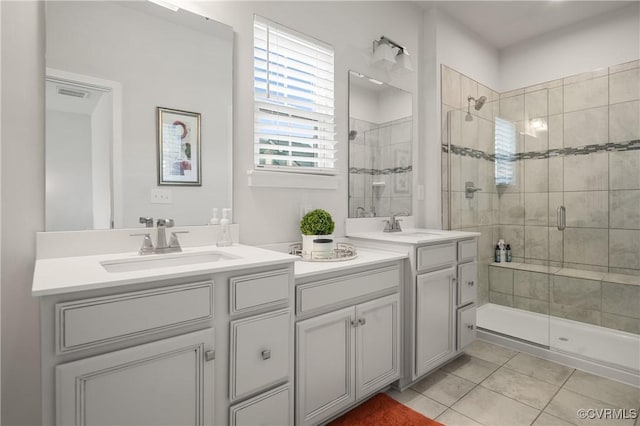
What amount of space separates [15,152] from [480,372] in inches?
105

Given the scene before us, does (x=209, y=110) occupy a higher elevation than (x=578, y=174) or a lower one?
higher

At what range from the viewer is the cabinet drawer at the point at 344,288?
145 centimetres

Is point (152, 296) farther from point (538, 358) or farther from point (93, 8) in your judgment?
point (538, 358)

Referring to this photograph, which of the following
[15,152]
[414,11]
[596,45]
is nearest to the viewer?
[15,152]

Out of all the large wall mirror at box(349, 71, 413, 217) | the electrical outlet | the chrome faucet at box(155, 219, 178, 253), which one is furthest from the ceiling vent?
the large wall mirror at box(349, 71, 413, 217)

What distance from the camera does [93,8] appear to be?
1.36 meters

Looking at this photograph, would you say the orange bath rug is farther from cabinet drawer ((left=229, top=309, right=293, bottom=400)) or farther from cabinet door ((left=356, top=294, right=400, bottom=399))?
cabinet drawer ((left=229, top=309, right=293, bottom=400))

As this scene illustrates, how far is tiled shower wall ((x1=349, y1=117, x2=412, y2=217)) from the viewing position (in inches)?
90.6

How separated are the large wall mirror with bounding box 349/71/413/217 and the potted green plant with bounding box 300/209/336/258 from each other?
0.47 metres

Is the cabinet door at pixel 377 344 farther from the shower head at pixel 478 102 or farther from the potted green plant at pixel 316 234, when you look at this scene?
the shower head at pixel 478 102

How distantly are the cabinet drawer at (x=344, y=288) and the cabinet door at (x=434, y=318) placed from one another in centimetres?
23

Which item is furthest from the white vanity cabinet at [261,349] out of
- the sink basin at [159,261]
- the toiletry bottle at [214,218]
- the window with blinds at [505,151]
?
the window with blinds at [505,151]

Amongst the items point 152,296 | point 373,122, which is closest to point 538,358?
point 373,122

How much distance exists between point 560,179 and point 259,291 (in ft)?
9.44
